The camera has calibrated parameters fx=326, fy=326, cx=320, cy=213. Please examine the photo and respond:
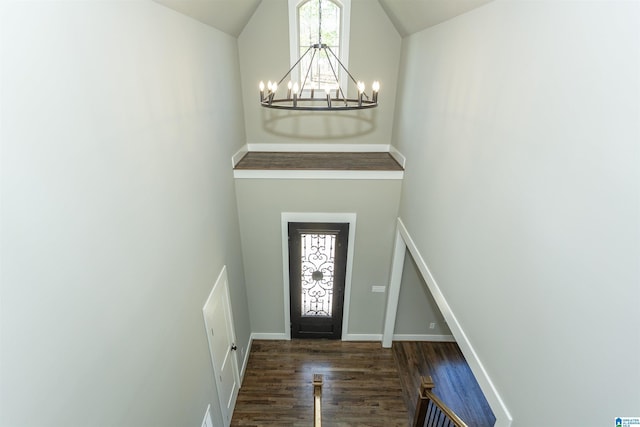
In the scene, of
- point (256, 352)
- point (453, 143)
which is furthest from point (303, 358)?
point (453, 143)

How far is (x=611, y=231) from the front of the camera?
4.31 feet

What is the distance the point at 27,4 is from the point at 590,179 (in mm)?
2384

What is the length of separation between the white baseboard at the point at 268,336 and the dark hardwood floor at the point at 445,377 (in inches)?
76.2

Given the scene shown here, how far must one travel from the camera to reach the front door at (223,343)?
3480mm

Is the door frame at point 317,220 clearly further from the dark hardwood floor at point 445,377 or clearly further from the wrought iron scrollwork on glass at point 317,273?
the dark hardwood floor at point 445,377

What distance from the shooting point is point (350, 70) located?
4820 mm

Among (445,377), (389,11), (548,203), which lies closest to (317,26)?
(389,11)

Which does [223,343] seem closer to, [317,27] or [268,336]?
[268,336]

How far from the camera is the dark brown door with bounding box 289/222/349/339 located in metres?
4.88

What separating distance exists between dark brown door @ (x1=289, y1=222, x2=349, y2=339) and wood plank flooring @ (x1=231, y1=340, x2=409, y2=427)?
1.18 feet

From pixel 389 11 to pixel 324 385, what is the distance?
17.5 ft

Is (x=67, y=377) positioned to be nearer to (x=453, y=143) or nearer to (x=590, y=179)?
(x=590, y=179)

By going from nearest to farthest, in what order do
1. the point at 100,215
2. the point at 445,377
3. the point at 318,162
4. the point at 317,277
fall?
the point at 100,215 < the point at 318,162 < the point at 445,377 < the point at 317,277

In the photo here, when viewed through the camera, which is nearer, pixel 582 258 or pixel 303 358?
pixel 582 258
